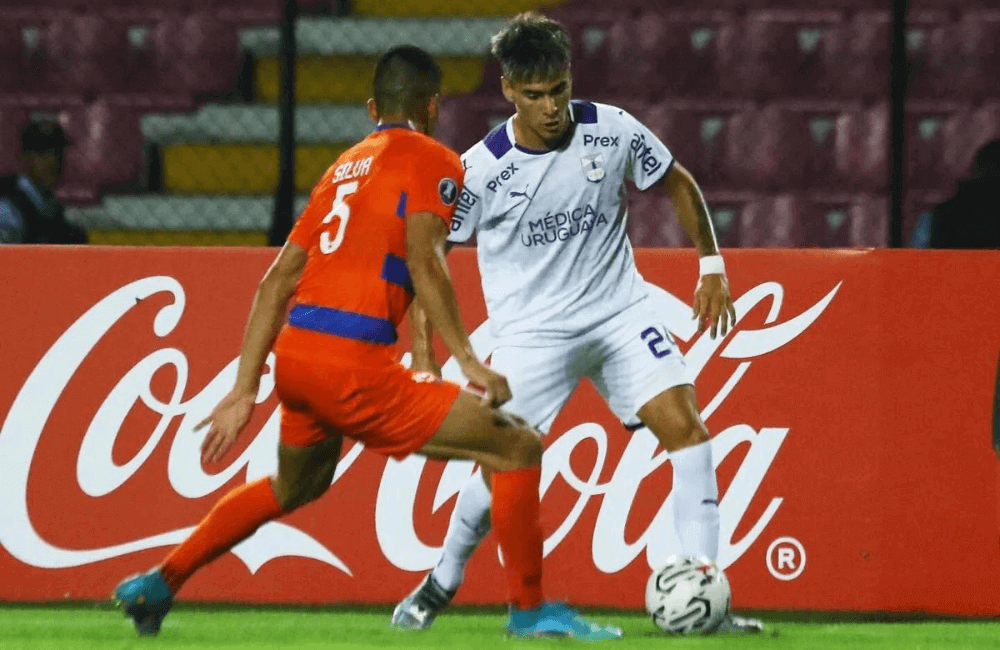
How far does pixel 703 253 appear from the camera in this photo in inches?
212

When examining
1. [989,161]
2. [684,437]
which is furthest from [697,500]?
[989,161]

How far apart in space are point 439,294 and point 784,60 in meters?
5.66

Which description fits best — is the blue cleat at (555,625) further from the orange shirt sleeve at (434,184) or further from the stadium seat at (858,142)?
the stadium seat at (858,142)

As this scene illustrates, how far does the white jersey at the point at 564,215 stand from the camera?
210 inches

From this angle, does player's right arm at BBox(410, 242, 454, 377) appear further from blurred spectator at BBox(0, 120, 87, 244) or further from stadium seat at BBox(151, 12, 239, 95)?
stadium seat at BBox(151, 12, 239, 95)

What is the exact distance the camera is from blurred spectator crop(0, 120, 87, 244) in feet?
25.5

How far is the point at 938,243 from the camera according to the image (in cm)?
779

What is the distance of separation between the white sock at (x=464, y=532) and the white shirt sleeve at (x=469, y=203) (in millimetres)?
773

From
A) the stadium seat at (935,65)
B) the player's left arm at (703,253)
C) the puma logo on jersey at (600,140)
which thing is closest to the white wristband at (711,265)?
the player's left arm at (703,253)

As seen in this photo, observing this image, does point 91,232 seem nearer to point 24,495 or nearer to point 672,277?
point 24,495

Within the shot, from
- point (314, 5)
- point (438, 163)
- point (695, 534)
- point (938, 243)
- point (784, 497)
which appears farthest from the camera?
point (314, 5)

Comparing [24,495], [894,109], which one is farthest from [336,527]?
[894,109]

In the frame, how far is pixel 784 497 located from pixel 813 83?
4.31 meters


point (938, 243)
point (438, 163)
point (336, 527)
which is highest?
point (438, 163)
